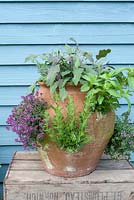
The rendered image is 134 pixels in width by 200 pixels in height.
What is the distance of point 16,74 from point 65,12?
0.51m

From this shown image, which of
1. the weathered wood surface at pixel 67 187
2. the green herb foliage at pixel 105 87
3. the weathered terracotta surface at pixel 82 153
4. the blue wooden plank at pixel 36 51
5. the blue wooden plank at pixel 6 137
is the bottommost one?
the weathered wood surface at pixel 67 187

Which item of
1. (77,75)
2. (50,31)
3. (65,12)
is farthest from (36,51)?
(77,75)

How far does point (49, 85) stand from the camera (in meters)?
1.65

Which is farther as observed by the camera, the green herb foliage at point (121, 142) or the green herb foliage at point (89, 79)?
the green herb foliage at point (121, 142)

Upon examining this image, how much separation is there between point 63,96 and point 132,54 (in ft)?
2.75

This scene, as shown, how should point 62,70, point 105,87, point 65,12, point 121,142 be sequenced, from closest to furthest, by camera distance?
1. point 105,87
2. point 62,70
3. point 121,142
4. point 65,12

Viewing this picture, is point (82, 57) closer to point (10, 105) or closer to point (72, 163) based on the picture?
point (72, 163)

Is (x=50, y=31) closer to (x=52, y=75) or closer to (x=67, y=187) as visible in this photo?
(x=52, y=75)

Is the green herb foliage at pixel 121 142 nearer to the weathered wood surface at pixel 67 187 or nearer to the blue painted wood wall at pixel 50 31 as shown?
the weathered wood surface at pixel 67 187

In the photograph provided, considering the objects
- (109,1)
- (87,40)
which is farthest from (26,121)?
(109,1)

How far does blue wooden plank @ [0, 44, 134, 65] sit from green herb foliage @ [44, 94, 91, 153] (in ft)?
2.35

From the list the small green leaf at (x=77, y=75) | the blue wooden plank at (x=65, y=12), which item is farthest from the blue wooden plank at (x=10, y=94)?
the small green leaf at (x=77, y=75)

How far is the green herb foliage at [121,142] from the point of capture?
1.81 metres

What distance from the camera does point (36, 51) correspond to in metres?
2.21
